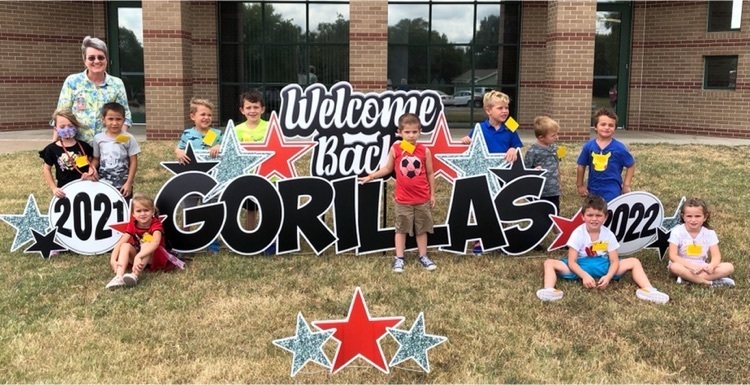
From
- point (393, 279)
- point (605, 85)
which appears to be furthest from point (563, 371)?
point (605, 85)

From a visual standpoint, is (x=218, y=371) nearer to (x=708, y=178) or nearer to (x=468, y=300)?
(x=468, y=300)

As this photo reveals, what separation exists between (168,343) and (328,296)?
1.22 m

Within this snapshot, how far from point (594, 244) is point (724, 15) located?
12660 millimetres

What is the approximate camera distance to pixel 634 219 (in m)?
5.29

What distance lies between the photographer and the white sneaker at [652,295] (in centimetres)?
432

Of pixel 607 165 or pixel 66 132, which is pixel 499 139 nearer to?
pixel 607 165

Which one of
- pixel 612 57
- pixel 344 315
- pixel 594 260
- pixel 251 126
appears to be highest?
pixel 612 57

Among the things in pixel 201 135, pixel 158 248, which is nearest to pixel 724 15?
pixel 201 135

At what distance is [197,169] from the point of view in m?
5.45

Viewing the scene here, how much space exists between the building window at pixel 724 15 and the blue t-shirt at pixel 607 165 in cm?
1153

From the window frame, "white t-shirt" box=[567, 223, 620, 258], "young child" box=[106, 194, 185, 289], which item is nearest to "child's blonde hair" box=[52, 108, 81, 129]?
"young child" box=[106, 194, 185, 289]

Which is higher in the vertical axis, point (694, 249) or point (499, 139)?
point (499, 139)

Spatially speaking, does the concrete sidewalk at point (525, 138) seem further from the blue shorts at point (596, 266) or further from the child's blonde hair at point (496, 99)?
the blue shorts at point (596, 266)

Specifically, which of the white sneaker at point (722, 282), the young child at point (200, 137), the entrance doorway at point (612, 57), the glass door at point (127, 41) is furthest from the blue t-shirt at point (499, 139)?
the glass door at point (127, 41)
